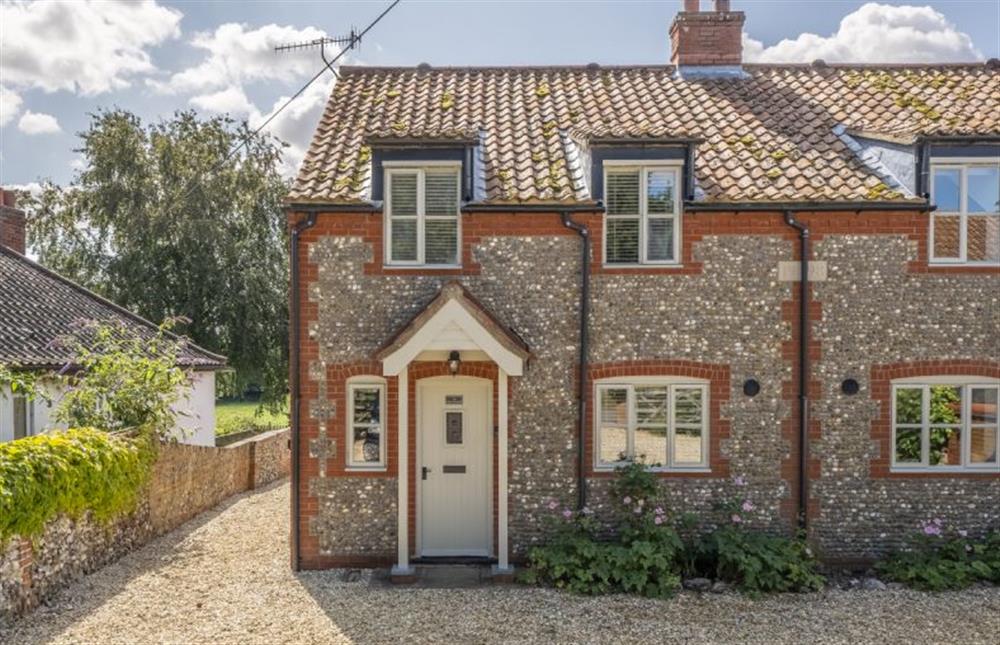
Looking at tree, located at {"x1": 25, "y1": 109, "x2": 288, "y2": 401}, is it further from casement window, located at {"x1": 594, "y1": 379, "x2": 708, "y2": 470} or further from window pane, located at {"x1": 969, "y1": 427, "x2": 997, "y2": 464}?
window pane, located at {"x1": 969, "y1": 427, "x2": 997, "y2": 464}

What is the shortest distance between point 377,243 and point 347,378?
6.59ft

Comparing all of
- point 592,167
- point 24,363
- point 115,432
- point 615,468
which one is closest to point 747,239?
point 592,167

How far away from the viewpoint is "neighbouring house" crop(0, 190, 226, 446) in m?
13.6

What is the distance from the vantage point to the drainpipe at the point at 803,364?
9.93 m

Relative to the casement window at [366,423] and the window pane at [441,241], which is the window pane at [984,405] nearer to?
the window pane at [441,241]

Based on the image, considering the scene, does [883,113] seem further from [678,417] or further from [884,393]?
[678,417]

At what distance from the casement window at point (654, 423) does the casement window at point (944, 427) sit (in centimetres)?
282

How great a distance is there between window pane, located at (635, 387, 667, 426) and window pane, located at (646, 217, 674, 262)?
194 cm

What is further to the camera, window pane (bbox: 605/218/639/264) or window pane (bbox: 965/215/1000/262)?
window pane (bbox: 605/218/639/264)

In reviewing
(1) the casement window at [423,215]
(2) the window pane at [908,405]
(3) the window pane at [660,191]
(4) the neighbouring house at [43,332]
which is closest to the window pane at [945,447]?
(2) the window pane at [908,405]

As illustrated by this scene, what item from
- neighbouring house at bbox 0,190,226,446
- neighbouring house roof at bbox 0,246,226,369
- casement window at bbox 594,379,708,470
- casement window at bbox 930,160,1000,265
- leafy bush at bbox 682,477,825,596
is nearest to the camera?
leafy bush at bbox 682,477,825,596

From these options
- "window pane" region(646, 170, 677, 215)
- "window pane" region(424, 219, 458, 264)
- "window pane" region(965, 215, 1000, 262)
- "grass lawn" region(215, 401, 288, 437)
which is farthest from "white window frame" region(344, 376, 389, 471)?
"grass lawn" region(215, 401, 288, 437)

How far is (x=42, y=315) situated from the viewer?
15641 millimetres

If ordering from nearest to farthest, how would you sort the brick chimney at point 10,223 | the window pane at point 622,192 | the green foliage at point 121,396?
the window pane at point 622,192 → the green foliage at point 121,396 → the brick chimney at point 10,223
